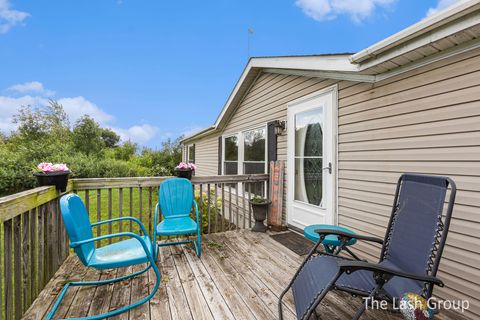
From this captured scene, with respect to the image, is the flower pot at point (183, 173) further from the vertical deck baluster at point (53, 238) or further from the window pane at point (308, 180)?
the window pane at point (308, 180)

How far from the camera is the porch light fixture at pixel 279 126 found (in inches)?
169

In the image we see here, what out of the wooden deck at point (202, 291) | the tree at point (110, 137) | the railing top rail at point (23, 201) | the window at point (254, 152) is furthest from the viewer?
the tree at point (110, 137)

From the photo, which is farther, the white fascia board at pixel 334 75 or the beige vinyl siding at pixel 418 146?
the white fascia board at pixel 334 75

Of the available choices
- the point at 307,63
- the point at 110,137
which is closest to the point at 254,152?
the point at 307,63

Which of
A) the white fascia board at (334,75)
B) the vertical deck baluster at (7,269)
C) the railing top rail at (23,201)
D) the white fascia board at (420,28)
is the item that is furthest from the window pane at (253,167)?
the vertical deck baluster at (7,269)

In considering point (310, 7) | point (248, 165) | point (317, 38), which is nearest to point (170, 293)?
point (248, 165)

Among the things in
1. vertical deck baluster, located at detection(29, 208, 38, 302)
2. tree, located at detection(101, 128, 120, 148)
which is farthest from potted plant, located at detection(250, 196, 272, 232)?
tree, located at detection(101, 128, 120, 148)

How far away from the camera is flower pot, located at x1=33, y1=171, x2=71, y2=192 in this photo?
233 centimetres

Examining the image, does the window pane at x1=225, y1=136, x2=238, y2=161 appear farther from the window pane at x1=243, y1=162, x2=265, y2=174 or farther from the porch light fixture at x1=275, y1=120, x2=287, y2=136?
the porch light fixture at x1=275, y1=120, x2=287, y2=136

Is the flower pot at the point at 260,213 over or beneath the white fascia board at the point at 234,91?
beneath

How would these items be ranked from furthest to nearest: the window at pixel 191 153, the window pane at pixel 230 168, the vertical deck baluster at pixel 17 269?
1. the window at pixel 191 153
2. the window pane at pixel 230 168
3. the vertical deck baluster at pixel 17 269

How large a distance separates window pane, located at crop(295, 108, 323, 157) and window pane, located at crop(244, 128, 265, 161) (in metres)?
1.28

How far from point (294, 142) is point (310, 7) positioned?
599cm

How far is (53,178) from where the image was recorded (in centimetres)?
239
